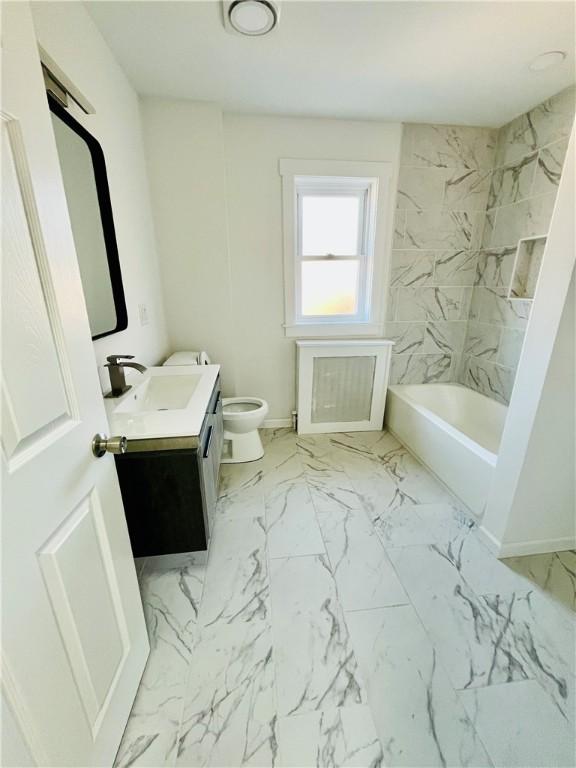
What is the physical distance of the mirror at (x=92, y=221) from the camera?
3.93 ft

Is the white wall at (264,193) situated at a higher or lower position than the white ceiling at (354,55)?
lower

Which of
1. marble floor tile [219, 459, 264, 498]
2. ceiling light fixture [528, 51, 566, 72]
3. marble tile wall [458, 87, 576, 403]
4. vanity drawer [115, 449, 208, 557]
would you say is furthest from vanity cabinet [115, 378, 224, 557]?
ceiling light fixture [528, 51, 566, 72]

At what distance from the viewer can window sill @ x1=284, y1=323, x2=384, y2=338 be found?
270 cm

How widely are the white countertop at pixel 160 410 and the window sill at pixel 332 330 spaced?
39.3 inches

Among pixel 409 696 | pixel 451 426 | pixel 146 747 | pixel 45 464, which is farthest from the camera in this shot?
pixel 451 426

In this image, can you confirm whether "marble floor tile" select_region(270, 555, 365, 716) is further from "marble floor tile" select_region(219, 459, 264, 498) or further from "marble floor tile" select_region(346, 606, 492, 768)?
"marble floor tile" select_region(219, 459, 264, 498)

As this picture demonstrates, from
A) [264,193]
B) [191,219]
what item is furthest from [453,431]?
[191,219]

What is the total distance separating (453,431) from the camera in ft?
6.56

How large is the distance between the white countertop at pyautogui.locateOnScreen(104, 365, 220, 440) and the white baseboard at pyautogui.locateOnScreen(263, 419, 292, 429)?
113 cm

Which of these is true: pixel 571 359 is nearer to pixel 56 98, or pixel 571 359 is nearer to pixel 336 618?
pixel 336 618

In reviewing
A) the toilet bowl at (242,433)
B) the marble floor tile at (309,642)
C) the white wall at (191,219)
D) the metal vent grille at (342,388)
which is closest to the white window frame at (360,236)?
the metal vent grille at (342,388)

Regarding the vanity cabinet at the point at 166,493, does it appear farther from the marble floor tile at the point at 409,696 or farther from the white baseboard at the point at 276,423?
the white baseboard at the point at 276,423

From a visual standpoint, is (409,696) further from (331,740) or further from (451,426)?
(451,426)

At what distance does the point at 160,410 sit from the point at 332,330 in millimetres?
1771
